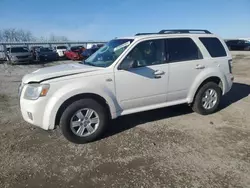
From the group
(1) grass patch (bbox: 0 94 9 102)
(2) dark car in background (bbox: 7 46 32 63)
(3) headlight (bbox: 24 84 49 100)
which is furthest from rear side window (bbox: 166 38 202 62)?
(2) dark car in background (bbox: 7 46 32 63)

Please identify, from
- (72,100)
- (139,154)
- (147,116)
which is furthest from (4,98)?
(139,154)

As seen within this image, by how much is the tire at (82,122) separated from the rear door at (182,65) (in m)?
1.53

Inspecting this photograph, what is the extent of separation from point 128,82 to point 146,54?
71 centimetres

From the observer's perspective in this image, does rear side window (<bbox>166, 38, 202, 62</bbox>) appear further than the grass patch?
No

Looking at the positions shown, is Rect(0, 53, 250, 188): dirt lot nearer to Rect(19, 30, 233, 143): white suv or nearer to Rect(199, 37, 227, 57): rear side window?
Rect(19, 30, 233, 143): white suv

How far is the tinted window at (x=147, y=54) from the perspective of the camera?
4.27m

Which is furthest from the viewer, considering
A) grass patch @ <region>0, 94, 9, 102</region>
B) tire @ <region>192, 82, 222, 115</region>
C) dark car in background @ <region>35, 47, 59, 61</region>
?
dark car in background @ <region>35, 47, 59, 61</region>

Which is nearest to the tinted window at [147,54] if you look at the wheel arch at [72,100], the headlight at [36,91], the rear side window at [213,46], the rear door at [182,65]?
the rear door at [182,65]

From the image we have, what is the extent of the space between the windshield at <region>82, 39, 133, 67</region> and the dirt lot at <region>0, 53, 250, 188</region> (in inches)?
53.3

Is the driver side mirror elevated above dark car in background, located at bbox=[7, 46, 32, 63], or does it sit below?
above

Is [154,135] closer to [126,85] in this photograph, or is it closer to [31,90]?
[126,85]

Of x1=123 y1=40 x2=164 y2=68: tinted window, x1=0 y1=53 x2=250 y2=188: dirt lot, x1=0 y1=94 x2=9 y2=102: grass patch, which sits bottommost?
x1=0 y1=94 x2=9 y2=102: grass patch

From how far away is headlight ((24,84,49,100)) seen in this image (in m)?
3.65

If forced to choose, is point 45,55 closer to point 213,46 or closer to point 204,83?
point 213,46
